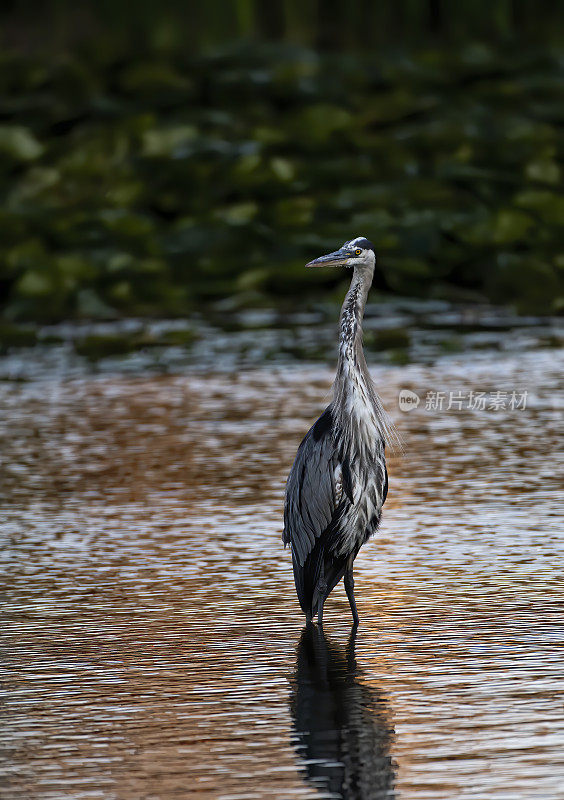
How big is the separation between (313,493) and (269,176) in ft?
55.9

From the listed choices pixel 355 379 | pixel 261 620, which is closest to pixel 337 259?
pixel 355 379

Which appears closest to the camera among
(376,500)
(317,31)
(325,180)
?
(376,500)

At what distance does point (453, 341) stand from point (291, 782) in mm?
12192

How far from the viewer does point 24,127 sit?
28.9m

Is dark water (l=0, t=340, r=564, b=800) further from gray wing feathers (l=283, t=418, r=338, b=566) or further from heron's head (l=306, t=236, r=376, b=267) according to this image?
heron's head (l=306, t=236, r=376, b=267)

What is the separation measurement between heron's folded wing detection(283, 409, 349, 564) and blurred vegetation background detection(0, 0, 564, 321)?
38.5ft

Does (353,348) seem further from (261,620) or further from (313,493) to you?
(261,620)

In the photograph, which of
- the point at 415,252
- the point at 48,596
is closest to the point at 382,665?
the point at 48,596

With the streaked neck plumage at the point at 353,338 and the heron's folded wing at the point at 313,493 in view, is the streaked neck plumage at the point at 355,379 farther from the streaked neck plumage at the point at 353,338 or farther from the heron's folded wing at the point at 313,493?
the heron's folded wing at the point at 313,493

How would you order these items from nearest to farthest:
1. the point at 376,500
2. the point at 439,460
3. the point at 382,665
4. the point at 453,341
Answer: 1. the point at 382,665
2. the point at 376,500
3. the point at 439,460
4. the point at 453,341

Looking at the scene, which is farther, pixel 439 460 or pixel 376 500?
pixel 439 460

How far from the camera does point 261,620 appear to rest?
28.6 feet

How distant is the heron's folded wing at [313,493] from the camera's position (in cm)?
863

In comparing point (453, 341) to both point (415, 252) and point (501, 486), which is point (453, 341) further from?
point (501, 486)
